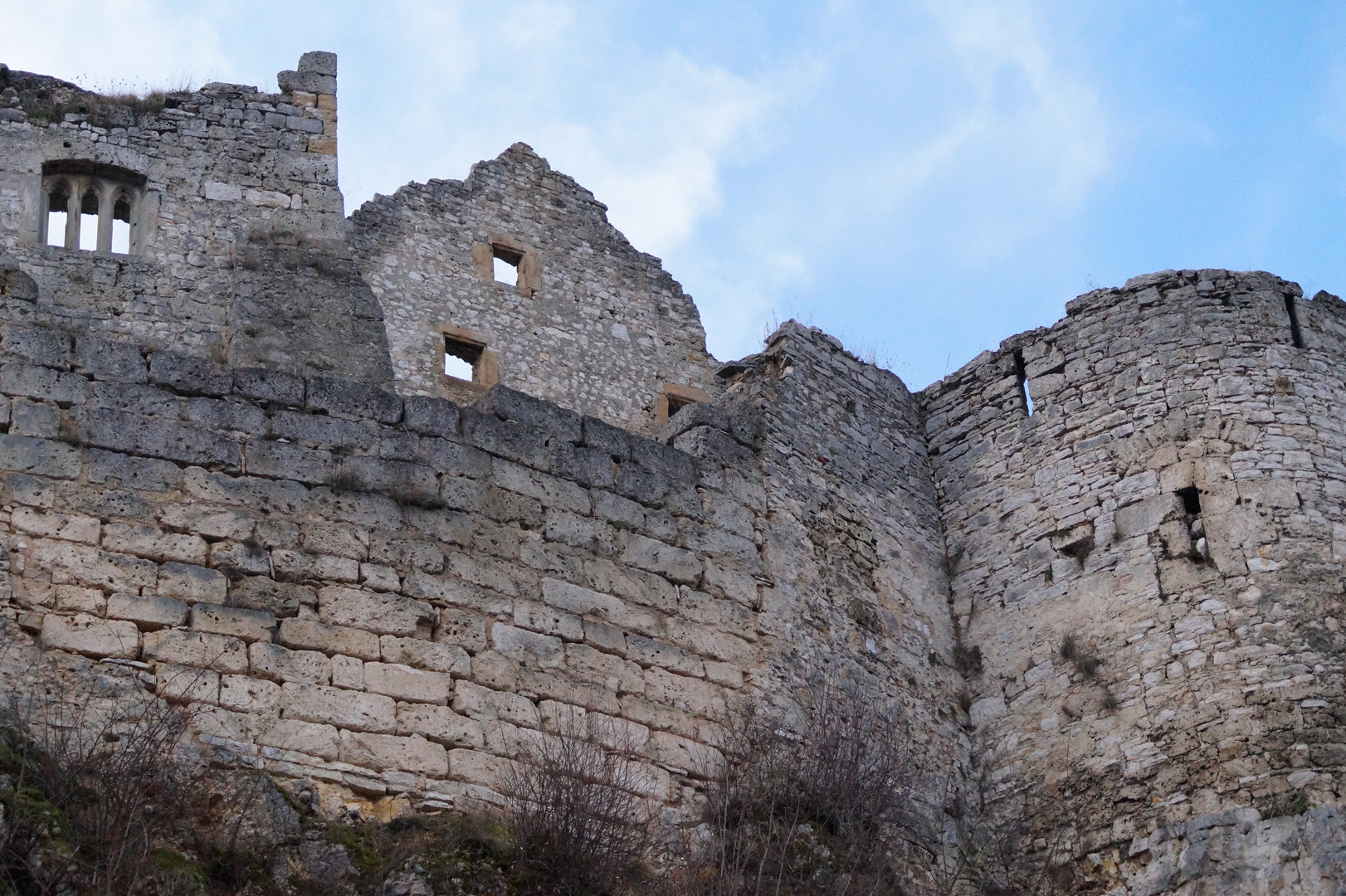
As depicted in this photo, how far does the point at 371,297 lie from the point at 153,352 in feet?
11.0

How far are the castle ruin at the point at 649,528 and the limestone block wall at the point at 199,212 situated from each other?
0.03 metres

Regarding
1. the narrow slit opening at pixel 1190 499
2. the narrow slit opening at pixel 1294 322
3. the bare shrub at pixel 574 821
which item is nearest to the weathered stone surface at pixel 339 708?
the bare shrub at pixel 574 821

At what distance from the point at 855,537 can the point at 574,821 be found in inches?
184

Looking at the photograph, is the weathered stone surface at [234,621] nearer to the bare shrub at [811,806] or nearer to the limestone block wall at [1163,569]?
the bare shrub at [811,806]

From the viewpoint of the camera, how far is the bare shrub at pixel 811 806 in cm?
1054

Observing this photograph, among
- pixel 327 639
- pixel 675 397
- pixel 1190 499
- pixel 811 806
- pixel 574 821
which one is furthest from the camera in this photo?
pixel 675 397

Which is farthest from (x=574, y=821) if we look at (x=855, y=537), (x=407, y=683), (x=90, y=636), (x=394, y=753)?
(x=855, y=537)

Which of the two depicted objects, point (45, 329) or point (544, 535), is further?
point (544, 535)

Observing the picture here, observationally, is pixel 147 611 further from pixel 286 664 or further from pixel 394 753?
pixel 394 753

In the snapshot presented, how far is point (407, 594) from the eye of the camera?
1106 centimetres

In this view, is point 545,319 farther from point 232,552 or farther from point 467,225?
point 232,552

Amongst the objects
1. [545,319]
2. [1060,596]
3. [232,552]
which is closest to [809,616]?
[1060,596]

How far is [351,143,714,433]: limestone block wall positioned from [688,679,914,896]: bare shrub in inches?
283

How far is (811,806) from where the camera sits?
11.4m
